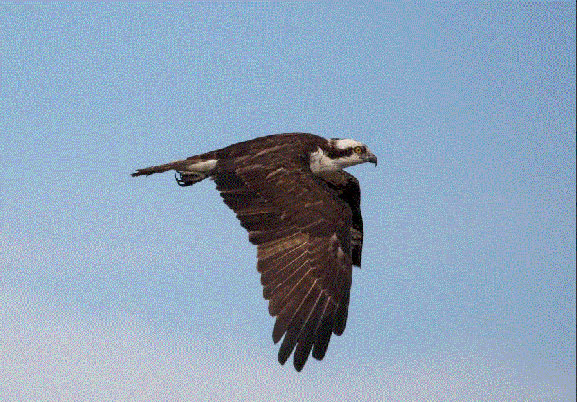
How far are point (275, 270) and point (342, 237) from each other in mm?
1356

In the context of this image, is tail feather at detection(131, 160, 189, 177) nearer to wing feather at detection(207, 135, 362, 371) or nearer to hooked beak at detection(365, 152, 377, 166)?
wing feather at detection(207, 135, 362, 371)

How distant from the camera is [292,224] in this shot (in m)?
13.4

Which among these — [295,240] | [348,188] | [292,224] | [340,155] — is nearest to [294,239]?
[295,240]

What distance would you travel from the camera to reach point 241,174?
46.2 feet

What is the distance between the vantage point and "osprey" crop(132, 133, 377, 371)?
1245 cm

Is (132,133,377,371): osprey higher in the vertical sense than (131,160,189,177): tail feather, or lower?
lower

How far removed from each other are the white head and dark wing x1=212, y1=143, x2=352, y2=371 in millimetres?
801

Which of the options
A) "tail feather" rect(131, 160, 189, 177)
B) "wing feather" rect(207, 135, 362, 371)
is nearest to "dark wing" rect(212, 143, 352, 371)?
"wing feather" rect(207, 135, 362, 371)

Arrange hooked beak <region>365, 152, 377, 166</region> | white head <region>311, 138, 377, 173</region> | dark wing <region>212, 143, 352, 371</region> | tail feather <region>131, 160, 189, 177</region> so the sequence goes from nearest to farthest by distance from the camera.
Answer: dark wing <region>212, 143, 352, 371</region> → tail feather <region>131, 160, 189, 177</region> → white head <region>311, 138, 377, 173</region> → hooked beak <region>365, 152, 377, 166</region>

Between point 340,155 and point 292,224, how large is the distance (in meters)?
2.61

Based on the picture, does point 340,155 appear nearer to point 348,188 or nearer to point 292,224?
point 348,188

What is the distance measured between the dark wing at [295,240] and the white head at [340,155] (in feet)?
2.63

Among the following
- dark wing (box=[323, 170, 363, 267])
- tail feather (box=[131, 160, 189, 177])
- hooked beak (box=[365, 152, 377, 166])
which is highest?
tail feather (box=[131, 160, 189, 177])

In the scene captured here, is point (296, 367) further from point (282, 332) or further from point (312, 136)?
point (312, 136)
